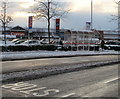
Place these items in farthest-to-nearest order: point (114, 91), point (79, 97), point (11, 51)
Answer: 1. point (11, 51)
2. point (114, 91)
3. point (79, 97)

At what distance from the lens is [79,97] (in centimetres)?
679

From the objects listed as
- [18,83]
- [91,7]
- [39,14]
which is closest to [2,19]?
[39,14]

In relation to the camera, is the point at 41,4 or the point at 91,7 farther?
the point at 91,7

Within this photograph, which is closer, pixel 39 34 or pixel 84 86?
pixel 84 86

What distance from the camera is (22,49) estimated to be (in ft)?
90.5

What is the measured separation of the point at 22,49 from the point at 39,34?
6432cm

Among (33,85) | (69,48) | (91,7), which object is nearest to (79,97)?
(33,85)

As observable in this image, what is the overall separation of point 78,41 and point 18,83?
25587 mm

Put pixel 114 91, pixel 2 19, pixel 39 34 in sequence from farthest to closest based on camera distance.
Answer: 1. pixel 39 34
2. pixel 2 19
3. pixel 114 91

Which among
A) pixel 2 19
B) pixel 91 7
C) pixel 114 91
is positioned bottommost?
pixel 114 91

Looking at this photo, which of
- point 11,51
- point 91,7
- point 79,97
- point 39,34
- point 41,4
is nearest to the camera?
point 79,97

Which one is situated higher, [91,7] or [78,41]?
[91,7]

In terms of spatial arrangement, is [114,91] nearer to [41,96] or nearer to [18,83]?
[41,96]

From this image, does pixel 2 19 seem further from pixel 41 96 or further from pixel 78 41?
pixel 41 96
